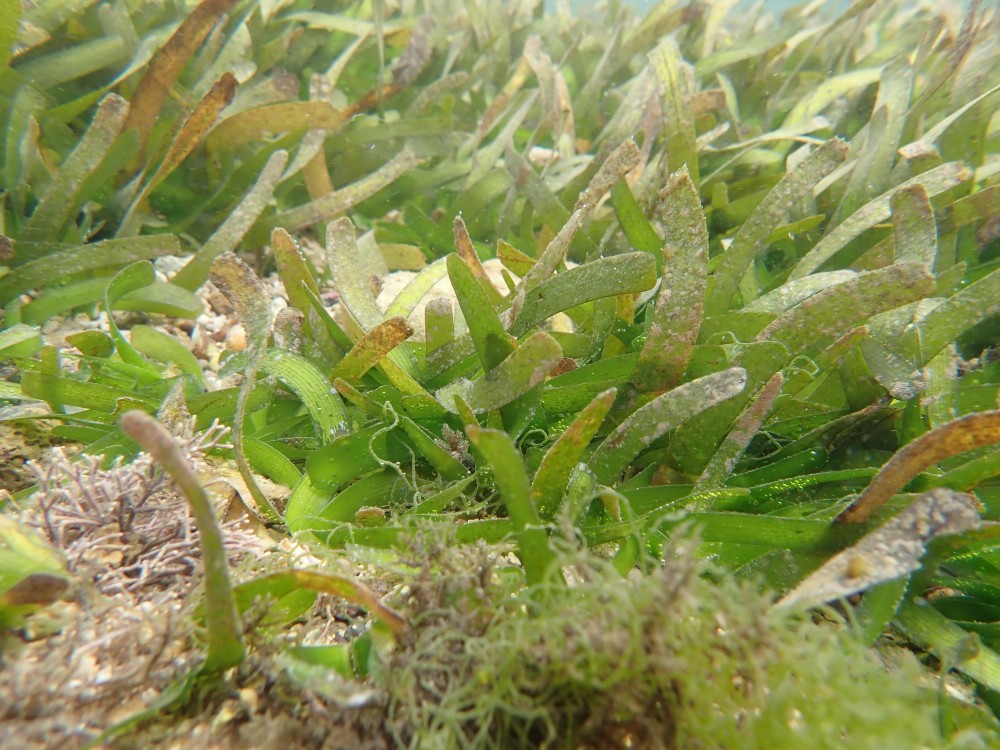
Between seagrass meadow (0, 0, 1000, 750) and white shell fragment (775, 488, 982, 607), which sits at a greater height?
seagrass meadow (0, 0, 1000, 750)

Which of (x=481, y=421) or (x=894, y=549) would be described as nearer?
(x=894, y=549)

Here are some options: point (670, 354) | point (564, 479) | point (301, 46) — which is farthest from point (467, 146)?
Result: point (564, 479)

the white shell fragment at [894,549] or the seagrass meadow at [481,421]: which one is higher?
the seagrass meadow at [481,421]

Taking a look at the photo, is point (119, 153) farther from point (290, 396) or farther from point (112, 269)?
point (290, 396)

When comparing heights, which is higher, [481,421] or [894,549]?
[481,421]
